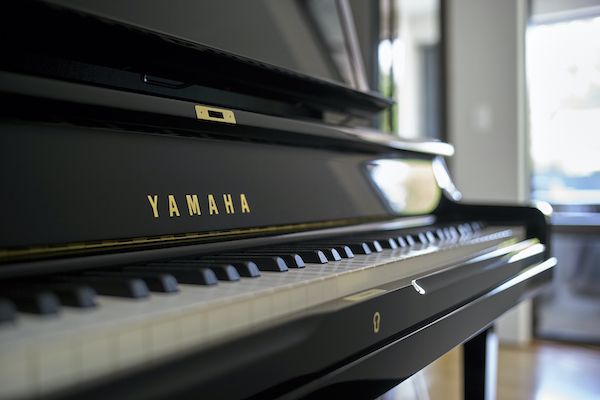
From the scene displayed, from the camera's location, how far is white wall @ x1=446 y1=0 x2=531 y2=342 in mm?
2973

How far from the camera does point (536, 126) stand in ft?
10.3

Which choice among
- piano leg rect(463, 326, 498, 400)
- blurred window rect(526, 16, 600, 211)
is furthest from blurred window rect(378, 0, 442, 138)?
piano leg rect(463, 326, 498, 400)

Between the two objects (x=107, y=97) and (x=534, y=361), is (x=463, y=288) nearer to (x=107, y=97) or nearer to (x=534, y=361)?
(x=107, y=97)

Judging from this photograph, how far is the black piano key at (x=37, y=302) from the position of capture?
1.33 ft

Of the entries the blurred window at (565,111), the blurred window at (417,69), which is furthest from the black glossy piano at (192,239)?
the blurred window at (417,69)

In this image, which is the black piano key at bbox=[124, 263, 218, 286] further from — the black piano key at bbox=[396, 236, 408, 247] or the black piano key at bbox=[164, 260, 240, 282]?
the black piano key at bbox=[396, 236, 408, 247]

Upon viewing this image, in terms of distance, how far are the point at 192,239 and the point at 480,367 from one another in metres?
0.99

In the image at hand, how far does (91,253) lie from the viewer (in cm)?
64

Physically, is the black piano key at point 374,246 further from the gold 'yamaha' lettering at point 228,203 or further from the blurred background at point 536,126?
the blurred background at point 536,126

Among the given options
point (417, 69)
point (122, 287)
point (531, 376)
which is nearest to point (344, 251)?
point (122, 287)

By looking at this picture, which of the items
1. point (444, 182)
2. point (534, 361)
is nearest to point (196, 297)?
point (444, 182)

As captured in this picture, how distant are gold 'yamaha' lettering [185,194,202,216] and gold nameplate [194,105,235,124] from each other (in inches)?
4.2

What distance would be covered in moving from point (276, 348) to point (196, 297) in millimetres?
97

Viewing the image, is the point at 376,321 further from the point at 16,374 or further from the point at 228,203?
the point at 16,374
